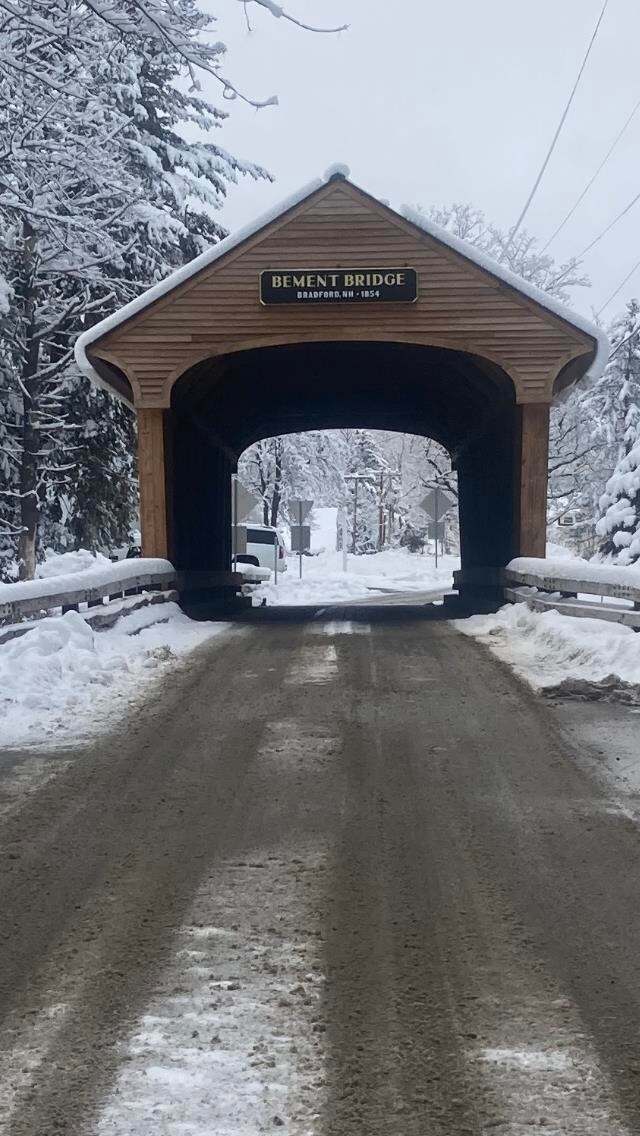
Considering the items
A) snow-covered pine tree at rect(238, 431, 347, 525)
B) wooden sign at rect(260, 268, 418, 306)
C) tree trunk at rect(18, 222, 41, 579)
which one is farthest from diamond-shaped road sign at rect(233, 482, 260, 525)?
snow-covered pine tree at rect(238, 431, 347, 525)

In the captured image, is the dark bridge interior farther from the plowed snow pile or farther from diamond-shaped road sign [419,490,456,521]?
diamond-shaped road sign [419,490,456,521]

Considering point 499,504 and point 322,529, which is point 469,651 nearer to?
point 499,504

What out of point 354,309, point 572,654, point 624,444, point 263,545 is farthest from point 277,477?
point 572,654

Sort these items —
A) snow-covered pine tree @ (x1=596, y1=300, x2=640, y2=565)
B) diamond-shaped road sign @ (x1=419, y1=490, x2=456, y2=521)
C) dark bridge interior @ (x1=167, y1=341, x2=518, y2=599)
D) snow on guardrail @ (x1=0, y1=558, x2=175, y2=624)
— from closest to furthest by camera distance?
snow on guardrail @ (x1=0, y1=558, x2=175, y2=624) → dark bridge interior @ (x1=167, y1=341, x2=518, y2=599) → diamond-shaped road sign @ (x1=419, y1=490, x2=456, y2=521) → snow-covered pine tree @ (x1=596, y1=300, x2=640, y2=565)

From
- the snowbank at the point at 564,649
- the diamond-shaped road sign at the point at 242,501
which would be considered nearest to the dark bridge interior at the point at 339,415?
the diamond-shaped road sign at the point at 242,501

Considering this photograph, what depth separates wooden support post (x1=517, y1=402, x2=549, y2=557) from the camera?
49.0ft

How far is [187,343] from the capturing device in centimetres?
1477

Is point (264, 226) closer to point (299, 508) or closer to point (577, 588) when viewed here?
point (577, 588)

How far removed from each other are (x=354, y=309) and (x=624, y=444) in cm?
2715

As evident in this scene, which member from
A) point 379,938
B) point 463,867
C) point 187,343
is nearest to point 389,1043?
point 379,938

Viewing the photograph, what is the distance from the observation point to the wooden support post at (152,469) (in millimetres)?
14953

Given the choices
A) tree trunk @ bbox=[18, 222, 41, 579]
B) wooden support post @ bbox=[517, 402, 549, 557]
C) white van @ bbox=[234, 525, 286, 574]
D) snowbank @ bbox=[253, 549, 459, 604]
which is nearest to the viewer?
wooden support post @ bbox=[517, 402, 549, 557]

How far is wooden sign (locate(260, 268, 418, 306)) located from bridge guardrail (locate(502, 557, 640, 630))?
442 centimetres

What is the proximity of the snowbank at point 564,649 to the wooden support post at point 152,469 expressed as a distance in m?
5.24
